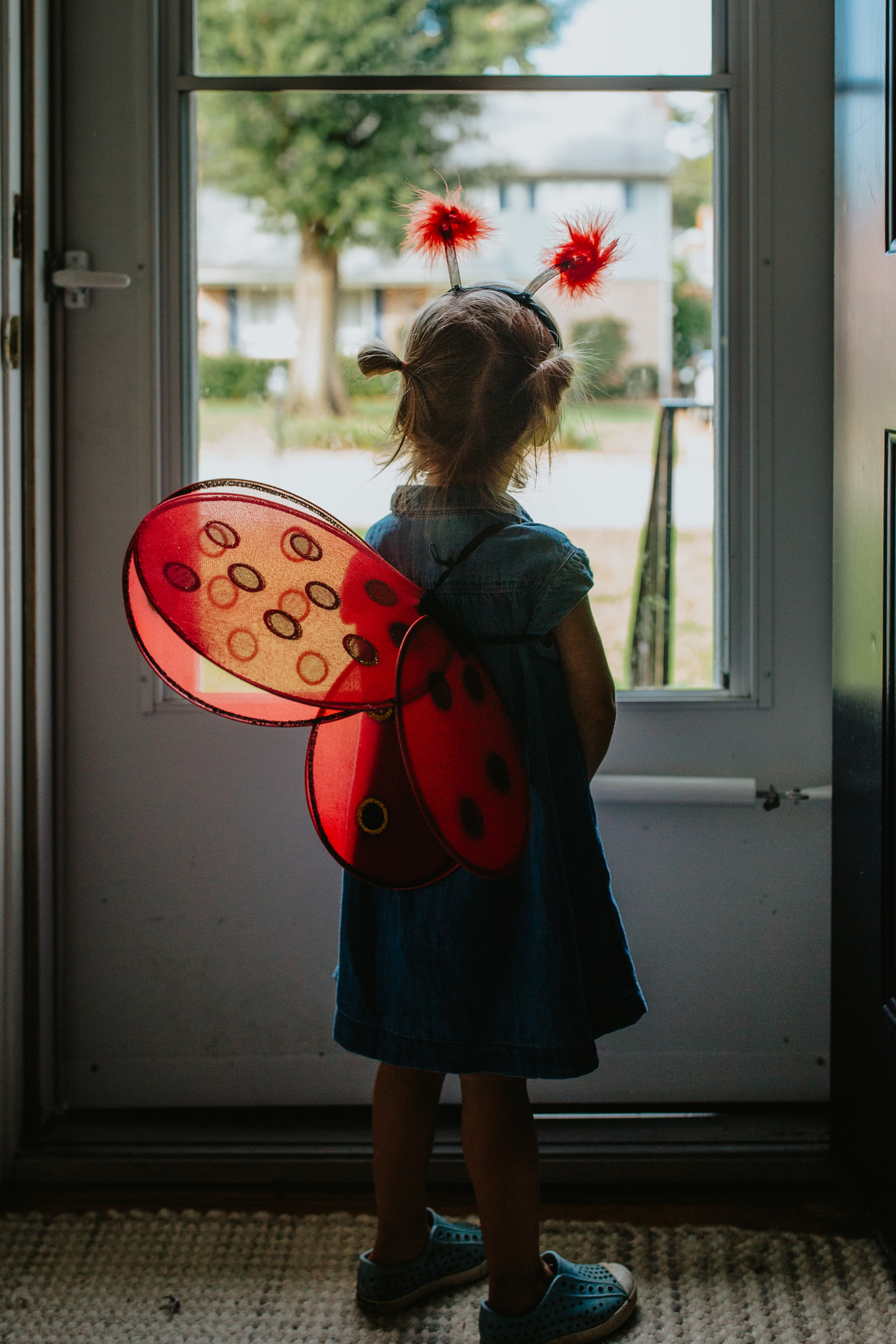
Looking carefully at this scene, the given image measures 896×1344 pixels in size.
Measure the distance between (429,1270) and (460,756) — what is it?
697mm

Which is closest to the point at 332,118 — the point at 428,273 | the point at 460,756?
the point at 428,273

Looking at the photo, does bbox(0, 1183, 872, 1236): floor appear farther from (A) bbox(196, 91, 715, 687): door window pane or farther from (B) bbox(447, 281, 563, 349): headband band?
(B) bbox(447, 281, 563, 349): headband band

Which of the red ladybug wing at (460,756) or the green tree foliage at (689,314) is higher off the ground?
the green tree foliage at (689,314)

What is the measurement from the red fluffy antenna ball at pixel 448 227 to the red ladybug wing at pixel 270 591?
0.33 meters

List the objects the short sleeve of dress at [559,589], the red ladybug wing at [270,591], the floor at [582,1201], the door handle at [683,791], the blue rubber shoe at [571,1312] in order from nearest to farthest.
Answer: the red ladybug wing at [270,591], the short sleeve of dress at [559,589], the blue rubber shoe at [571,1312], the floor at [582,1201], the door handle at [683,791]

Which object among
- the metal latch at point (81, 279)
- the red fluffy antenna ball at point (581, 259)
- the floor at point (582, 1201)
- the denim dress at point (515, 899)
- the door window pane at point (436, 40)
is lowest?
the floor at point (582, 1201)

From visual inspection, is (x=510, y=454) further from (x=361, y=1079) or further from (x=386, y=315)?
(x=361, y=1079)

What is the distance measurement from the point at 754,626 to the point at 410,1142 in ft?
2.71

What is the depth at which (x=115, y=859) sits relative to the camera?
1574 mm

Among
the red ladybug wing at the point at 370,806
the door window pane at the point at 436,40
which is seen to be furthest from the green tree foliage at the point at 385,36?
the red ladybug wing at the point at 370,806

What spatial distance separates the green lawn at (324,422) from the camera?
1.57 metres

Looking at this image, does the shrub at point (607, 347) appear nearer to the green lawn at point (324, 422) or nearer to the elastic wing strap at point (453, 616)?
the green lawn at point (324, 422)

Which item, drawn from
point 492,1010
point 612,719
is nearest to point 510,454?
point 612,719

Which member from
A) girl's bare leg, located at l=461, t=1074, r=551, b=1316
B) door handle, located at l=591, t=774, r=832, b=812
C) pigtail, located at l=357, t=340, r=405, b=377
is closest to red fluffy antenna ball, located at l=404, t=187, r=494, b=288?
pigtail, located at l=357, t=340, r=405, b=377
